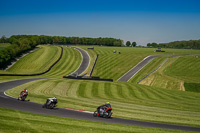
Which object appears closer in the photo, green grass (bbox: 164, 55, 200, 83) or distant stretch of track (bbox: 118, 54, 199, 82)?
green grass (bbox: 164, 55, 200, 83)

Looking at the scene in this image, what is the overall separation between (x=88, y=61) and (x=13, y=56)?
49651mm

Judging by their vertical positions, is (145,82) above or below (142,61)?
below

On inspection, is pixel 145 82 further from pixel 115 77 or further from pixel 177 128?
pixel 177 128

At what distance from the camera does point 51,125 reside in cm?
1616

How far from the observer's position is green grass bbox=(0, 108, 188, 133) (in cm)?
1492

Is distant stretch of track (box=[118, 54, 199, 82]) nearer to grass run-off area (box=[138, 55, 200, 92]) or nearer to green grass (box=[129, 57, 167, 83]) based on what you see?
green grass (box=[129, 57, 167, 83])

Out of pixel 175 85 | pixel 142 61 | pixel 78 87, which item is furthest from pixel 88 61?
pixel 78 87

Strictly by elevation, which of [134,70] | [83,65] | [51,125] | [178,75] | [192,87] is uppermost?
[51,125]

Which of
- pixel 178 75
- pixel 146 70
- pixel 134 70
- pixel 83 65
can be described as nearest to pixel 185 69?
pixel 178 75

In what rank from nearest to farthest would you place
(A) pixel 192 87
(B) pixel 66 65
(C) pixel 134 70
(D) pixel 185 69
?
(A) pixel 192 87, (D) pixel 185 69, (C) pixel 134 70, (B) pixel 66 65

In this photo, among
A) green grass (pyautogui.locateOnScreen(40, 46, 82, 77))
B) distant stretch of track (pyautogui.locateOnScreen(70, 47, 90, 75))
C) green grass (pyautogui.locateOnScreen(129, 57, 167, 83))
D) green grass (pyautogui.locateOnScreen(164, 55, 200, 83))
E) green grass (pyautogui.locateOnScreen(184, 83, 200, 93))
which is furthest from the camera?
distant stretch of track (pyautogui.locateOnScreen(70, 47, 90, 75))

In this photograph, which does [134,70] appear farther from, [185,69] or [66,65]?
[66,65]

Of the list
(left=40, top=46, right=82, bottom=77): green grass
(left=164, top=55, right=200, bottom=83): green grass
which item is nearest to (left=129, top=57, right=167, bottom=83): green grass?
(left=164, top=55, right=200, bottom=83): green grass

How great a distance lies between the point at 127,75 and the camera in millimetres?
81500
